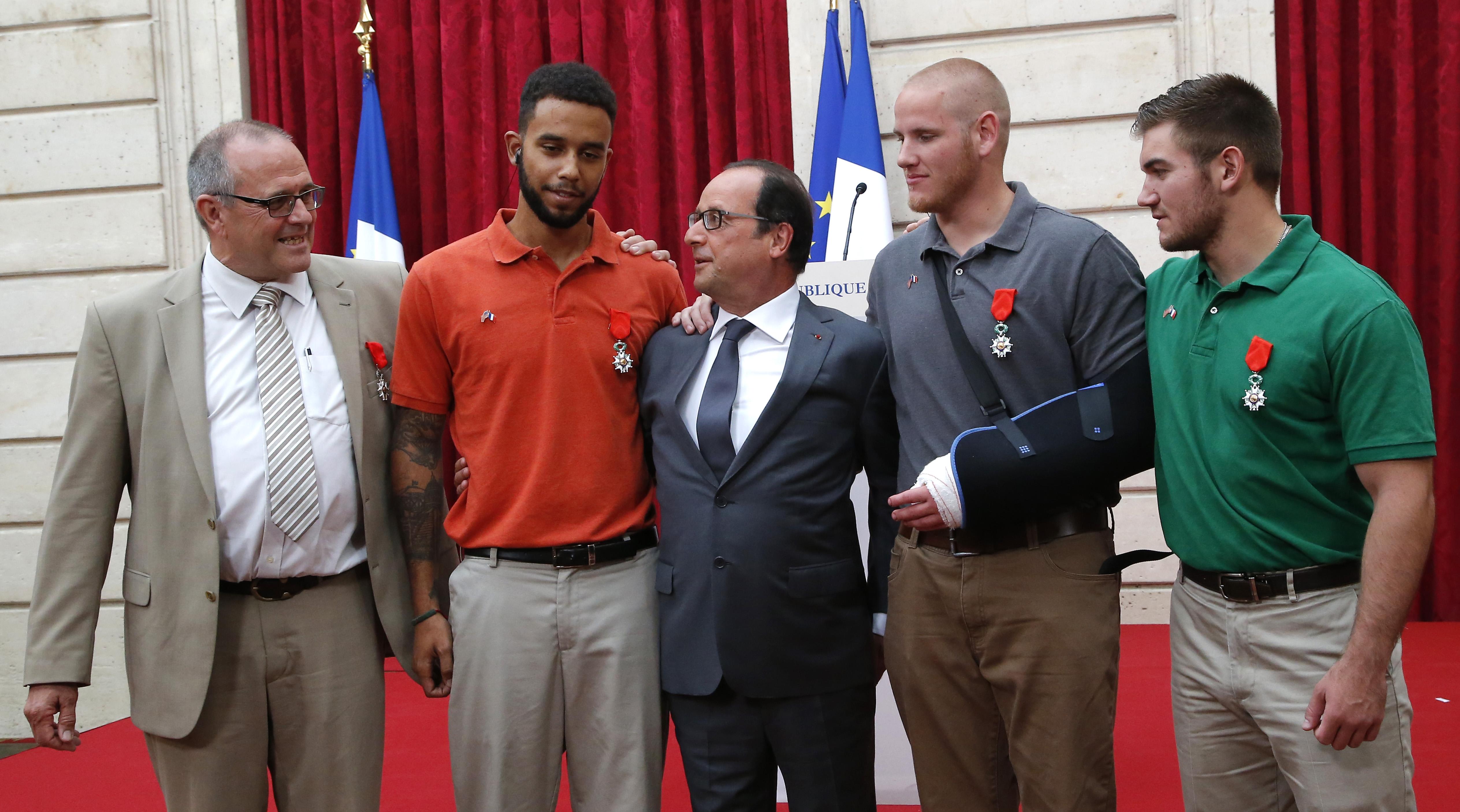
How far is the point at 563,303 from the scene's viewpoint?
2.14m

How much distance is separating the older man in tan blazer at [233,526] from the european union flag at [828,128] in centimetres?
256

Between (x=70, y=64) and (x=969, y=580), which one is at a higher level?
(x=70, y=64)

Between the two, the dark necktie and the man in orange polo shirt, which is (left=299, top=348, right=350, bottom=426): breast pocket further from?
the dark necktie

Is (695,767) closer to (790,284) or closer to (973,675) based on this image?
(973,675)

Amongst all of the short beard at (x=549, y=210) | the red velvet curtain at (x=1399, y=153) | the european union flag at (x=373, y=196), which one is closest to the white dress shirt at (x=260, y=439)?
the short beard at (x=549, y=210)

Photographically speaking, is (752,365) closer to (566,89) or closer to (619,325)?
(619,325)

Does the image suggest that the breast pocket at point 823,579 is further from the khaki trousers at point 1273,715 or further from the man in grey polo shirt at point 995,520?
→ the khaki trousers at point 1273,715

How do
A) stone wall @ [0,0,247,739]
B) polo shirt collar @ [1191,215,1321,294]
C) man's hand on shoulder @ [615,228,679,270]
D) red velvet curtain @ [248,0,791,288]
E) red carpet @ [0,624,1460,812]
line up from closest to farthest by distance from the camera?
1. polo shirt collar @ [1191,215,1321,294]
2. man's hand on shoulder @ [615,228,679,270]
3. red carpet @ [0,624,1460,812]
4. red velvet curtain @ [248,0,791,288]
5. stone wall @ [0,0,247,739]

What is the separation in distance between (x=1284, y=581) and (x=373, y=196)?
14.1 ft

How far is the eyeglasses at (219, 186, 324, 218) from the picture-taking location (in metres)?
2.09

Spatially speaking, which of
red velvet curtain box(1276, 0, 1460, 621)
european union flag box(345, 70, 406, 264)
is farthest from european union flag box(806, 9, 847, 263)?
european union flag box(345, 70, 406, 264)

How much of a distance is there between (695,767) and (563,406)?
733mm

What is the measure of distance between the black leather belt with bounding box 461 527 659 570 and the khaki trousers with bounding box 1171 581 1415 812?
3.41 feet

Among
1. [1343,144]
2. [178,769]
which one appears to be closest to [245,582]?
[178,769]
